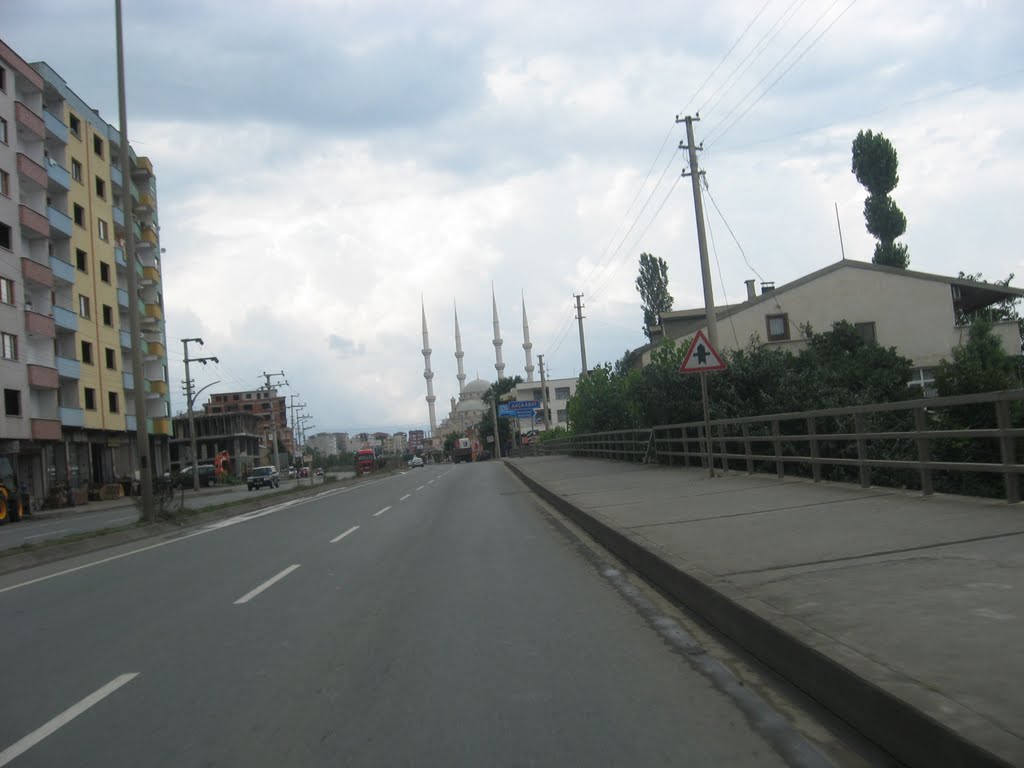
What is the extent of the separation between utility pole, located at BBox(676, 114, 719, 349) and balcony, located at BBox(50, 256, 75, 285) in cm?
3186

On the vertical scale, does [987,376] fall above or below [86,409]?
below

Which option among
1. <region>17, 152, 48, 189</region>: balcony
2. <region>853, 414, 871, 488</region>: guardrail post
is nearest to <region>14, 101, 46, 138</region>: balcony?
<region>17, 152, 48, 189</region>: balcony

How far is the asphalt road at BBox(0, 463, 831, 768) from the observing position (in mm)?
4094

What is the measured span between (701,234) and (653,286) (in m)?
39.7

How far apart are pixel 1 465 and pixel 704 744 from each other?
35.8m

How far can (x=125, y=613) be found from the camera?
316 inches

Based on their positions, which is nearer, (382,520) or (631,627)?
(631,627)

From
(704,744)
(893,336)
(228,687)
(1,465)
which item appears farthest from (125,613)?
(893,336)

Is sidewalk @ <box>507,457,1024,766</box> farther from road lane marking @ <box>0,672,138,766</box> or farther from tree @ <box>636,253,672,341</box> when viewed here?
tree @ <box>636,253,672,341</box>

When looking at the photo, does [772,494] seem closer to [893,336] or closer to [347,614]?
[347,614]

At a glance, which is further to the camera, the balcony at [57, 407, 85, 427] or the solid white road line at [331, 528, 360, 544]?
the balcony at [57, 407, 85, 427]

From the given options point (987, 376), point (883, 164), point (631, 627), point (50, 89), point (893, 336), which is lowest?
point (631, 627)

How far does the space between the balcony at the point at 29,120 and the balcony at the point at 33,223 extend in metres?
4.03

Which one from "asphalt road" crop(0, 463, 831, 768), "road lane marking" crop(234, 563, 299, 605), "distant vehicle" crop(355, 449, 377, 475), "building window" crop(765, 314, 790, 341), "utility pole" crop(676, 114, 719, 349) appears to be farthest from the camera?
"distant vehicle" crop(355, 449, 377, 475)
